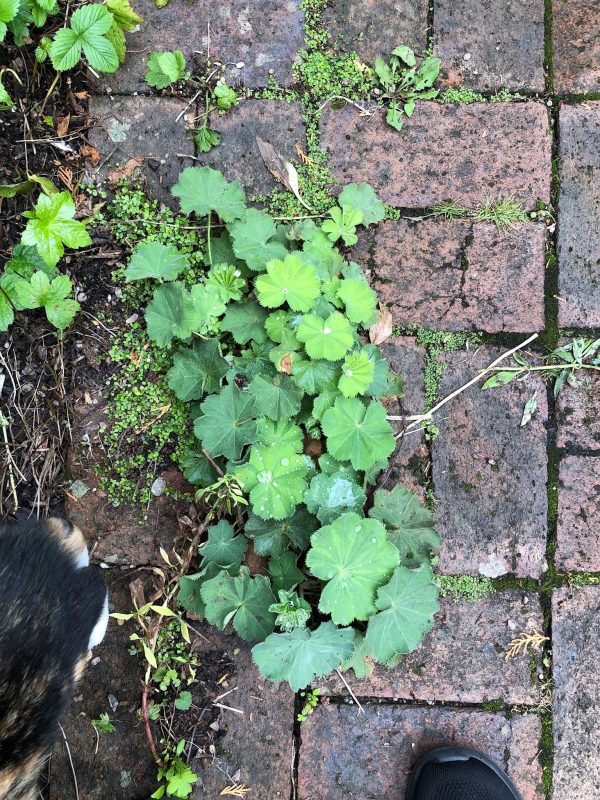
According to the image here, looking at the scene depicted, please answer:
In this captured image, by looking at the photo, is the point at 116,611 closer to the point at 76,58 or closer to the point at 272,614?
the point at 272,614

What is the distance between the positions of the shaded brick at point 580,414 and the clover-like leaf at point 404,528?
0.67 m

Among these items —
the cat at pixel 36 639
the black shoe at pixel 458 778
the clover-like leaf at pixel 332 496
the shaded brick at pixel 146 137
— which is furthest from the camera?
the shaded brick at pixel 146 137

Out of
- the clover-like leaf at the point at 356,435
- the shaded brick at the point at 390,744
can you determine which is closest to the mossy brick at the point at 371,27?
the clover-like leaf at the point at 356,435

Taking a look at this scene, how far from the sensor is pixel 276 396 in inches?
86.4

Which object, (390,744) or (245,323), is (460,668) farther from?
(245,323)

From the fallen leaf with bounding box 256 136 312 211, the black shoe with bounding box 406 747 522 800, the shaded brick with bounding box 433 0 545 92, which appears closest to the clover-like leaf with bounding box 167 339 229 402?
the fallen leaf with bounding box 256 136 312 211

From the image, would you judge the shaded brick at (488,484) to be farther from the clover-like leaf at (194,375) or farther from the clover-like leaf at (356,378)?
the clover-like leaf at (194,375)

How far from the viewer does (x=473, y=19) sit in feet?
8.24

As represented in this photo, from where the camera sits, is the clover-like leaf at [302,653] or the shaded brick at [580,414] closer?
the clover-like leaf at [302,653]

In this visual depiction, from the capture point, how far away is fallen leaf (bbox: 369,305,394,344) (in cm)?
242

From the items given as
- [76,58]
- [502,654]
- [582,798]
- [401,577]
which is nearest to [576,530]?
[502,654]

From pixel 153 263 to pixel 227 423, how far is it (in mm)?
619

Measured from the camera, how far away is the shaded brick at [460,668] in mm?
2432

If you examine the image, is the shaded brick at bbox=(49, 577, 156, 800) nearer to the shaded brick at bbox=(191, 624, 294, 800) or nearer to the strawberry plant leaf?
the shaded brick at bbox=(191, 624, 294, 800)
